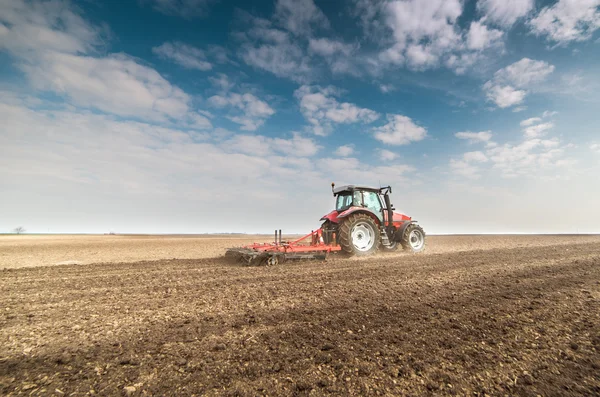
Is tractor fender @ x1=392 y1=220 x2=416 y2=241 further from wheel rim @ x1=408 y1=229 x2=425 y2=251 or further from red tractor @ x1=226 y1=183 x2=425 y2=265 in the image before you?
wheel rim @ x1=408 y1=229 x2=425 y2=251

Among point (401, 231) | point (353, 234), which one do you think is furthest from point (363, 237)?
point (401, 231)

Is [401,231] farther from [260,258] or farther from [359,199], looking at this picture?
[260,258]

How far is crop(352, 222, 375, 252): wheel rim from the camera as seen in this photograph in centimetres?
987

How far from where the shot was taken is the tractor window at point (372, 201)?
10824 mm

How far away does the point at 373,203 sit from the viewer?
11008 mm

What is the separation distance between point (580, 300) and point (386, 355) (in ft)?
12.7

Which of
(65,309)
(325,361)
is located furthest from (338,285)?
(65,309)

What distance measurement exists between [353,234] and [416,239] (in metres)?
3.70

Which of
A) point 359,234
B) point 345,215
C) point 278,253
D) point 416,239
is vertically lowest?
point 278,253

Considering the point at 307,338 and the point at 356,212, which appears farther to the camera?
the point at 356,212

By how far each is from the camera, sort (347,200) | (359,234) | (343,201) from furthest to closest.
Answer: (343,201), (347,200), (359,234)

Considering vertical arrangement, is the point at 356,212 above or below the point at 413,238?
above

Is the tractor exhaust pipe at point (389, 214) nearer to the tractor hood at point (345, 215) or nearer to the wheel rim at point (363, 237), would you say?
the tractor hood at point (345, 215)

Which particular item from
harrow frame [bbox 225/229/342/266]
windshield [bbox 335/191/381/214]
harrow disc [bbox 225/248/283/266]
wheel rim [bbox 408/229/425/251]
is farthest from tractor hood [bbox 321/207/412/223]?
harrow disc [bbox 225/248/283/266]
